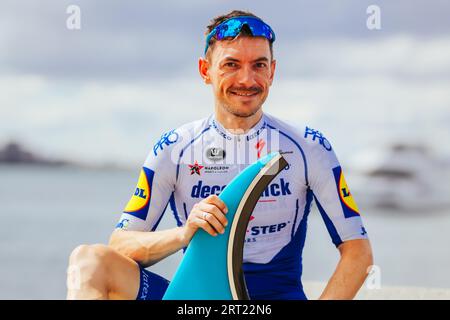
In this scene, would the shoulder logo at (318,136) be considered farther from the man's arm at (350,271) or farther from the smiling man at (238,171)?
the man's arm at (350,271)

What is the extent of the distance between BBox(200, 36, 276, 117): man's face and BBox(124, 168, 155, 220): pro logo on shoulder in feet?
2.14

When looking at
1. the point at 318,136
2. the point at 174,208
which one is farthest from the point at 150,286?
the point at 318,136

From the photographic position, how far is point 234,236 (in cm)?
341

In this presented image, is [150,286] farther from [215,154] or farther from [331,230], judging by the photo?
[331,230]

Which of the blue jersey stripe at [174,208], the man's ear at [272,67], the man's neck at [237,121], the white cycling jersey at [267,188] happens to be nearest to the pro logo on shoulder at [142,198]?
the white cycling jersey at [267,188]

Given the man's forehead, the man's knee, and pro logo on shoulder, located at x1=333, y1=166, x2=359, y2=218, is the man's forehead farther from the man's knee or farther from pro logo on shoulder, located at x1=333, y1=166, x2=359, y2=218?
the man's knee

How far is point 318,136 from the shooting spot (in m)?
4.20

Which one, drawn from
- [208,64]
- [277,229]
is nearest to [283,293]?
[277,229]

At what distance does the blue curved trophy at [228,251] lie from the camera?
3.38 meters

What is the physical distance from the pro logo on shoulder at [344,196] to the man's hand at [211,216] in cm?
89

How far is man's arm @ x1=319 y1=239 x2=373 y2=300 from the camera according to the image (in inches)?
143

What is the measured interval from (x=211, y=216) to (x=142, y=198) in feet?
2.75

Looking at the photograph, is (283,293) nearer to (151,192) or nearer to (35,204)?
(151,192)

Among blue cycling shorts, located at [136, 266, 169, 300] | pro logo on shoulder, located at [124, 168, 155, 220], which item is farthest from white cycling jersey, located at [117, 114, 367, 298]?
blue cycling shorts, located at [136, 266, 169, 300]
